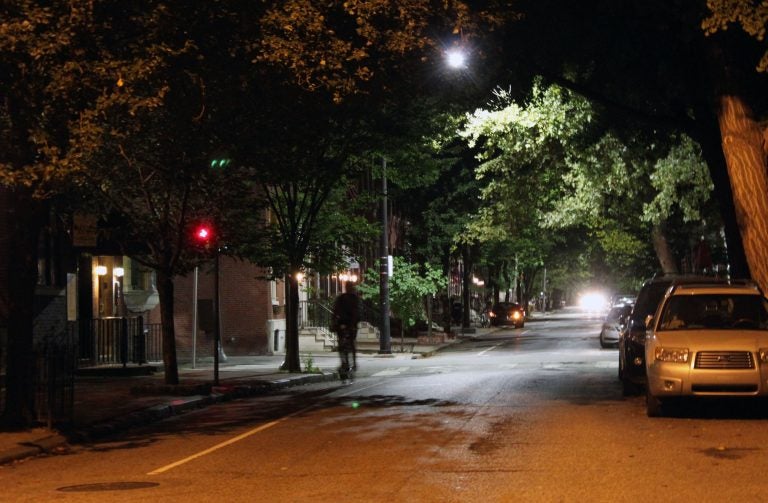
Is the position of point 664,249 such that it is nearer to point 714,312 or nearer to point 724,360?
point 714,312

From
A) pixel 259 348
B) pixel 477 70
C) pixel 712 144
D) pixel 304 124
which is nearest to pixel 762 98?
pixel 712 144

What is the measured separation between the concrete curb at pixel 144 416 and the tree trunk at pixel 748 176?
9.31 metres

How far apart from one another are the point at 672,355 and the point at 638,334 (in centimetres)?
373

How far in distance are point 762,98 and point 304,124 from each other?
8.79 meters

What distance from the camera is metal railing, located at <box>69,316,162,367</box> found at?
26078 millimetres

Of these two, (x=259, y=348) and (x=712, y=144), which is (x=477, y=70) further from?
(x=259, y=348)

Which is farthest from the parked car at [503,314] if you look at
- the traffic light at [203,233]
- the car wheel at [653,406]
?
the car wheel at [653,406]

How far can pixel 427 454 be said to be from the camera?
37.6 ft

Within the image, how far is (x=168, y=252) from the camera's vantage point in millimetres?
20438

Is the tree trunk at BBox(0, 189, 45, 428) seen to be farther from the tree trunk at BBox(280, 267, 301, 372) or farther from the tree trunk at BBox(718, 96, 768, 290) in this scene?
the tree trunk at BBox(280, 267, 301, 372)

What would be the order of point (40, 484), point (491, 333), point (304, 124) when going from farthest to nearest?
point (491, 333) → point (304, 124) → point (40, 484)

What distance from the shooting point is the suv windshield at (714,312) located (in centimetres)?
1493

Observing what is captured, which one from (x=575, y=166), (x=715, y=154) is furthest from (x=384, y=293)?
(x=715, y=154)

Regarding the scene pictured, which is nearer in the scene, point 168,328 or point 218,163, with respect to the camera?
point 218,163
